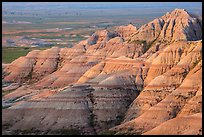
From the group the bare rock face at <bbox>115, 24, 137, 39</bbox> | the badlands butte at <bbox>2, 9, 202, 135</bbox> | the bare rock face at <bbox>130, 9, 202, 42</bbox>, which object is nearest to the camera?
the badlands butte at <bbox>2, 9, 202, 135</bbox>

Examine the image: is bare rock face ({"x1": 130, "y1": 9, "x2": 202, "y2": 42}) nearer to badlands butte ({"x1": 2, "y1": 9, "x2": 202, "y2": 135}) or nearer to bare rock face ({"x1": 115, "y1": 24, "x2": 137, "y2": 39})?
badlands butte ({"x1": 2, "y1": 9, "x2": 202, "y2": 135})

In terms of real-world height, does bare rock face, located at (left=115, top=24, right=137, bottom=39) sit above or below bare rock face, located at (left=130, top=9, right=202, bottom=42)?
below

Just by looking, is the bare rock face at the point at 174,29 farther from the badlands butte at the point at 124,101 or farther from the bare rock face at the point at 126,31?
the bare rock face at the point at 126,31

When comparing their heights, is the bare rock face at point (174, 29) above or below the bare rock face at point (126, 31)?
above

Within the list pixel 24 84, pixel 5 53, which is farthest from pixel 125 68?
pixel 5 53

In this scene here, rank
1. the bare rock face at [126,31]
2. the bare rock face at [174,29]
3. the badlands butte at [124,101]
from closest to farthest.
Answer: the badlands butte at [124,101], the bare rock face at [174,29], the bare rock face at [126,31]

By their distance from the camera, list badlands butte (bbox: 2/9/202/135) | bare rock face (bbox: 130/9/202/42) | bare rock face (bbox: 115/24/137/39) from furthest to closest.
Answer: bare rock face (bbox: 115/24/137/39)
bare rock face (bbox: 130/9/202/42)
badlands butte (bbox: 2/9/202/135)

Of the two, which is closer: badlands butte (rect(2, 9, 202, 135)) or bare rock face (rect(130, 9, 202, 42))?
badlands butte (rect(2, 9, 202, 135))

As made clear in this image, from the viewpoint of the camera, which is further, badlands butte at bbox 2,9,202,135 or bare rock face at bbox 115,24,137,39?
bare rock face at bbox 115,24,137,39

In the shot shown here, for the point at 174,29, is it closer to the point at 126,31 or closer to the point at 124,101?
the point at 126,31

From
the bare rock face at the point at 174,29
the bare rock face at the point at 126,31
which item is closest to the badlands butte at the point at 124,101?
the bare rock face at the point at 174,29

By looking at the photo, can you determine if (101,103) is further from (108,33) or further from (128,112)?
(108,33)

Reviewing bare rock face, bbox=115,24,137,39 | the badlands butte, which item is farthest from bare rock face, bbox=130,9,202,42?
bare rock face, bbox=115,24,137,39
